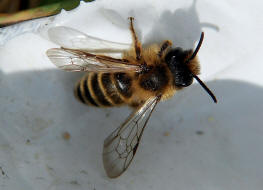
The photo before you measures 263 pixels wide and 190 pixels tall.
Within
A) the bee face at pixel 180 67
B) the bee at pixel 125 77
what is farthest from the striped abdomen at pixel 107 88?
the bee face at pixel 180 67

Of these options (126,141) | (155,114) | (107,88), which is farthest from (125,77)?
(155,114)

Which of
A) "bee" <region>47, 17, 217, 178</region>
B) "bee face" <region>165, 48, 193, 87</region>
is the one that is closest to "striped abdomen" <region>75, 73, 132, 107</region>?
"bee" <region>47, 17, 217, 178</region>

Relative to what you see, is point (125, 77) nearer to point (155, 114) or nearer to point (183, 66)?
point (183, 66)

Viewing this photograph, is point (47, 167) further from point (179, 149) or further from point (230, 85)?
point (230, 85)

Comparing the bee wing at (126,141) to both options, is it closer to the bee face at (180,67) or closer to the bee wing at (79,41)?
A: the bee face at (180,67)

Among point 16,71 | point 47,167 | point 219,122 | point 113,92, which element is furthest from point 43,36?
point 219,122

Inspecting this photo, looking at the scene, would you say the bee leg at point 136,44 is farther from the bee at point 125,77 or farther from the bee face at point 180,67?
the bee face at point 180,67

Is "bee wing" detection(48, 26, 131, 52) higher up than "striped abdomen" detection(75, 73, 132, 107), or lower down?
higher up

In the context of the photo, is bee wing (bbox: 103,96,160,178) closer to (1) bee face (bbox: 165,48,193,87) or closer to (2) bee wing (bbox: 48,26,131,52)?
(1) bee face (bbox: 165,48,193,87)

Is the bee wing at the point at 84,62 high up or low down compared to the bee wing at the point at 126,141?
up

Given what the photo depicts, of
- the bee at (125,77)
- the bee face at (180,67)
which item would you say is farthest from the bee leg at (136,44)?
the bee face at (180,67)
